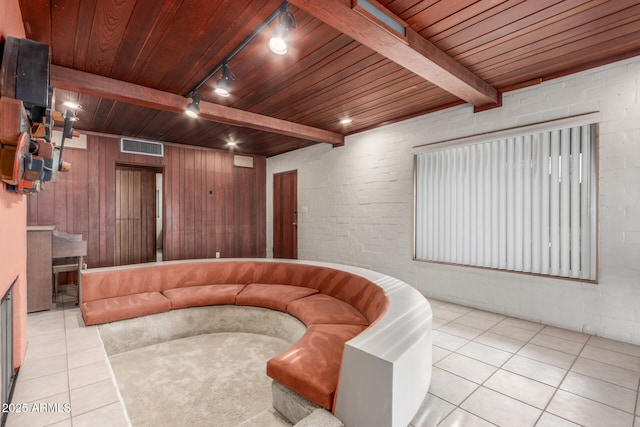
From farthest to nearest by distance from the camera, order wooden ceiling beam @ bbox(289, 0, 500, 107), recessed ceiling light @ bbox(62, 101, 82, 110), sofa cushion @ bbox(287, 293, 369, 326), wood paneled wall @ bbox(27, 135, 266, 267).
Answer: wood paneled wall @ bbox(27, 135, 266, 267) < recessed ceiling light @ bbox(62, 101, 82, 110) < sofa cushion @ bbox(287, 293, 369, 326) < wooden ceiling beam @ bbox(289, 0, 500, 107)

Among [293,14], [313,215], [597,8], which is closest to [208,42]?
[293,14]

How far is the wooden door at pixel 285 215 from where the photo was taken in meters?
6.42

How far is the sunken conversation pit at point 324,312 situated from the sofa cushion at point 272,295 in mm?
11

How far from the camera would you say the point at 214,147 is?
627cm

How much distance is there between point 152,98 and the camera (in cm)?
329

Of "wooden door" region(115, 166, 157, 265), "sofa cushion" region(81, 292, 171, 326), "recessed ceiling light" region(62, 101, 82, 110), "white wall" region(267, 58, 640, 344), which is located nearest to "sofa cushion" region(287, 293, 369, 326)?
"sofa cushion" region(81, 292, 171, 326)

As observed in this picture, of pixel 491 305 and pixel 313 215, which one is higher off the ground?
pixel 313 215

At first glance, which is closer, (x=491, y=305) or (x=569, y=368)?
(x=569, y=368)

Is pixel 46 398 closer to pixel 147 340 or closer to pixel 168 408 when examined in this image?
pixel 168 408

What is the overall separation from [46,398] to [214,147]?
5.23m

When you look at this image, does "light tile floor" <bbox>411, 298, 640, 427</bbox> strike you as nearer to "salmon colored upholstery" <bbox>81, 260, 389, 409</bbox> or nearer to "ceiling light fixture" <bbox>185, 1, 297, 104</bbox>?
"salmon colored upholstery" <bbox>81, 260, 389, 409</bbox>

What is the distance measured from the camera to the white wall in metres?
2.67

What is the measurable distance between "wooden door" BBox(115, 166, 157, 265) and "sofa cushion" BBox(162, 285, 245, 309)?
13.2ft

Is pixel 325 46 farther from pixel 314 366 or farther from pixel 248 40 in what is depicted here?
pixel 314 366
